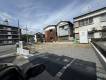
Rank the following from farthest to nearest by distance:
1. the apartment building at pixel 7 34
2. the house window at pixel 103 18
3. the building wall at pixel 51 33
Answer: the apartment building at pixel 7 34 → the building wall at pixel 51 33 → the house window at pixel 103 18

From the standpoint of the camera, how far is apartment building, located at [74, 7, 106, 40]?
78.8 feet

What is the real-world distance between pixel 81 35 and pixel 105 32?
4.91 meters

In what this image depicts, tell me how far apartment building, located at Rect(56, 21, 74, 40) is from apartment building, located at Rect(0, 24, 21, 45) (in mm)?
32103

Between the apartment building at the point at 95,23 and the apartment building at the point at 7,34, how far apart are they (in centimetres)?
4285

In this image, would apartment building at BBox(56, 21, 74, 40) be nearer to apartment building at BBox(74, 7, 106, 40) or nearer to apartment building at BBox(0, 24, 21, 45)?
apartment building at BBox(74, 7, 106, 40)

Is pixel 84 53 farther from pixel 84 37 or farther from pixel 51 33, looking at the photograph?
pixel 51 33

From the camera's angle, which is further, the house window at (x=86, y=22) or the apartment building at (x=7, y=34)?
the apartment building at (x=7, y=34)

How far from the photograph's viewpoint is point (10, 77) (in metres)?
1.51

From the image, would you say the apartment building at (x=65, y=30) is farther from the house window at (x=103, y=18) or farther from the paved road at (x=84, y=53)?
the paved road at (x=84, y=53)

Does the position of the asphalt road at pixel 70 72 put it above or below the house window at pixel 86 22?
below

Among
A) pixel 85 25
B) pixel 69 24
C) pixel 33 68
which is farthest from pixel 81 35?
pixel 33 68

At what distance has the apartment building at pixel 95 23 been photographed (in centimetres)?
2402

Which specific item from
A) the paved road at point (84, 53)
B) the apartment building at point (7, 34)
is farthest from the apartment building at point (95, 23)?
the apartment building at point (7, 34)

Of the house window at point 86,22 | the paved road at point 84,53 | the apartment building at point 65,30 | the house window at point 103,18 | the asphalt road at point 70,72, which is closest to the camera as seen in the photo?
the asphalt road at point 70,72
